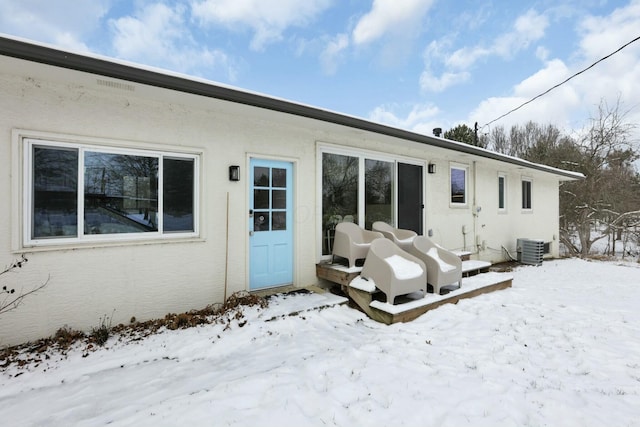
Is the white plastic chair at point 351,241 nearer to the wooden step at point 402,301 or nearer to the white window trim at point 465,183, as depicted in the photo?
the wooden step at point 402,301

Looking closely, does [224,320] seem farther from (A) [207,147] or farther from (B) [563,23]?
(B) [563,23]

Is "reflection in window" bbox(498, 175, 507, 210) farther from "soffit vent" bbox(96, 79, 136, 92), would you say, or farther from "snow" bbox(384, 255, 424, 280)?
"soffit vent" bbox(96, 79, 136, 92)

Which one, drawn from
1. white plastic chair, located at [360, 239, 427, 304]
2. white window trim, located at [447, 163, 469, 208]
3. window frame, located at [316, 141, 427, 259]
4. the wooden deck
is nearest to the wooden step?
the wooden deck

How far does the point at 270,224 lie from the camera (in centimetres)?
475

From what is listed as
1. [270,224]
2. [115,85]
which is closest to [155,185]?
[115,85]

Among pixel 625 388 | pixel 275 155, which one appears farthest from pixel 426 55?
pixel 625 388

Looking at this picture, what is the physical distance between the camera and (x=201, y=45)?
941cm

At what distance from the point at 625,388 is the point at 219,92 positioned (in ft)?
15.4

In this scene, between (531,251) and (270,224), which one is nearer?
(270,224)

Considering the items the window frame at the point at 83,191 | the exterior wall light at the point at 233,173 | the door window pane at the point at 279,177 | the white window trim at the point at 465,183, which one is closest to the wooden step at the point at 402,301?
the door window pane at the point at 279,177

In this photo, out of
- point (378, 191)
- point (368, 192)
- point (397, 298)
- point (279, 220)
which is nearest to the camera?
point (397, 298)

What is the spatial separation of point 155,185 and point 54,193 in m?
0.98

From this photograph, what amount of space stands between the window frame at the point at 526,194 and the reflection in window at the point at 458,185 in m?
3.44

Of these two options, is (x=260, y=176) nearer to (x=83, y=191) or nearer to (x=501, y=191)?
(x=83, y=191)
